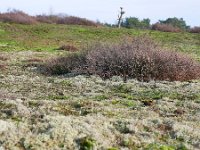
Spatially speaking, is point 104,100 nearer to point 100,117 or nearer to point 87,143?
point 100,117

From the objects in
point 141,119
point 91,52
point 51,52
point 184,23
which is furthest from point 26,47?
point 184,23

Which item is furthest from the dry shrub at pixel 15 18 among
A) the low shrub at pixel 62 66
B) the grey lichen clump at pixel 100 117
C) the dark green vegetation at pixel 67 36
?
the grey lichen clump at pixel 100 117

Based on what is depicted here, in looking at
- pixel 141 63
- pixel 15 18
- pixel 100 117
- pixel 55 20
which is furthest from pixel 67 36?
pixel 100 117

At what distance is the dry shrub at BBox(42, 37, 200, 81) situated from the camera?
19.6m

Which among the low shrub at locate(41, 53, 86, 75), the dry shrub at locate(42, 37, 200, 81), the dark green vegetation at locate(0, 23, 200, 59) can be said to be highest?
the dry shrub at locate(42, 37, 200, 81)

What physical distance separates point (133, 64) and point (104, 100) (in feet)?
20.1

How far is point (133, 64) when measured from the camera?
19797mm

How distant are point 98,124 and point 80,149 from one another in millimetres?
1365

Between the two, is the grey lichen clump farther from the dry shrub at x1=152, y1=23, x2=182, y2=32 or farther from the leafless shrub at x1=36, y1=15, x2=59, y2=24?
the leafless shrub at x1=36, y1=15, x2=59, y2=24

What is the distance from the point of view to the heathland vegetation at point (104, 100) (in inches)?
381

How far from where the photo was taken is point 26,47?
35.8m

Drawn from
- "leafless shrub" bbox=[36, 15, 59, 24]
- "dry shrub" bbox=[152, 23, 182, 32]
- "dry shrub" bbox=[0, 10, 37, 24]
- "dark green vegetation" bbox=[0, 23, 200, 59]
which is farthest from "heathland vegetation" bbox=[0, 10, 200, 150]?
"dry shrub" bbox=[152, 23, 182, 32]

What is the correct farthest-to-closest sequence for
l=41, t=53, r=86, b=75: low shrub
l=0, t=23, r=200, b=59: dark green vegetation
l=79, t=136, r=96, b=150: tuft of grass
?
l=0, t=23, r=200, b=59: dark green vegetation
l=41, t=53, r=86, b=75: low shrub
l=79, t=136, r=96, b=150: tuft of grass

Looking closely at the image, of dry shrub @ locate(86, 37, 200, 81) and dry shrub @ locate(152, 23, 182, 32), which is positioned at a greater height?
dry shrub @ locate(86, 37, 200, 81)
